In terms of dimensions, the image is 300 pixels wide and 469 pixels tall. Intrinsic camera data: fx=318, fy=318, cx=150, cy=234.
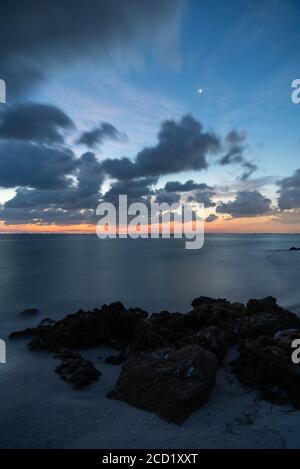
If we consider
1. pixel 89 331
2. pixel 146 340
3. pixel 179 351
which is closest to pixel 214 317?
pixel 146 340

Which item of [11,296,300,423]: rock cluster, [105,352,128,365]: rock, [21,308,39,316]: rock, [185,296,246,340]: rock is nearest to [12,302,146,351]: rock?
[11,296,300,423]: rock cluster

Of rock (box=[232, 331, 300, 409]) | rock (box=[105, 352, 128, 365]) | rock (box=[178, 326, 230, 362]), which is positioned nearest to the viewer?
rock (box=[232, 331, 300, 409])

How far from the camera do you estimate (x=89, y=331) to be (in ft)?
45.4

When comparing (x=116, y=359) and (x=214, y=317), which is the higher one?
(x=214, y=317)

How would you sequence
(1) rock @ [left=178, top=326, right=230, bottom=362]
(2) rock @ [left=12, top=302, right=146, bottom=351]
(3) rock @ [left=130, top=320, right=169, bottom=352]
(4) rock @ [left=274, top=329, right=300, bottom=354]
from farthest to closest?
1. (2) rock @ [left=12, top=302, right=146, bottom=351]
2. (3) rock @ [left=130, top=320, right=169, bottom=352]
3. (1) rock @ [left=178, top=326, right=230, bottom=362]
4. (4) rock @ [left=274, top=329, right=300, bottom=354]

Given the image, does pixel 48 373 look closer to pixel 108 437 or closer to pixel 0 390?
pixel 0 390

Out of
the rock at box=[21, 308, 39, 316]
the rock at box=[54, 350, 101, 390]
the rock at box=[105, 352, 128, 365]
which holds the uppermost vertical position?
the rock at box=[54, 350, 101, 390]

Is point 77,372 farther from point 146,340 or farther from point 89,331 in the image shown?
point 89,331

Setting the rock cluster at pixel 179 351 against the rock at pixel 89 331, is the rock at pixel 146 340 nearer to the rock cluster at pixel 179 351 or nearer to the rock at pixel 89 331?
the rock cluster at pixel 179 351

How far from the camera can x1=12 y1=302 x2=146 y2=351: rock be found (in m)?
13.4

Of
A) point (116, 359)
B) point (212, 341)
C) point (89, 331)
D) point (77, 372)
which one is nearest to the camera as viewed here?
point (77, 372)

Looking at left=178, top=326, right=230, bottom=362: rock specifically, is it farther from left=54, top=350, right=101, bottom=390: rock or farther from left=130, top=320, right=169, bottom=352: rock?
left=54, top=350, right=101, bottom=390: rock

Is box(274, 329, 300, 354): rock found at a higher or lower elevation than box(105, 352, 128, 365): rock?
higher

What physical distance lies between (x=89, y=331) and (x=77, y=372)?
3506 mm
